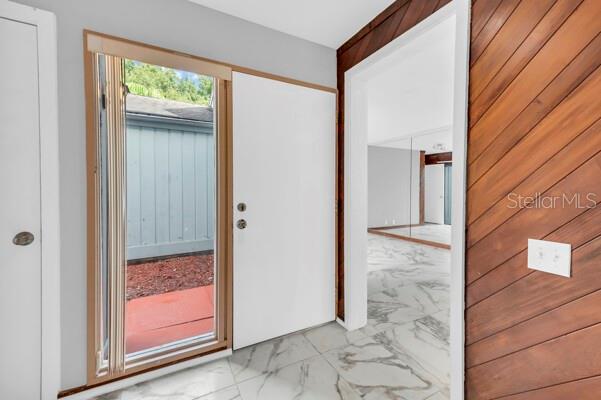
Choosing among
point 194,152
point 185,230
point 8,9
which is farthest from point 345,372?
point 194,152

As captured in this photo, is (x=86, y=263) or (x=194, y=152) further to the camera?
(x=194, y=152)

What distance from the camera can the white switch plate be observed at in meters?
0.89

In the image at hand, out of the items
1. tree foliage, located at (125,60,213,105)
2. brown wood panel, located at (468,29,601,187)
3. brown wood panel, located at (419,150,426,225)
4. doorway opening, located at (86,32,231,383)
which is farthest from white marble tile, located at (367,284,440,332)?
tree foliage, located at (125,60,213,105)

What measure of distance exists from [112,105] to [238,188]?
2.84 feet

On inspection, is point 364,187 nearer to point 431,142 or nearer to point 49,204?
point 49,204

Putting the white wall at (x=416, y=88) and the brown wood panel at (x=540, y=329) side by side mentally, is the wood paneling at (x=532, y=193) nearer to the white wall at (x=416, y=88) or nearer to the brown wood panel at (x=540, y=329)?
the brown wood panel at (x=540, y=329)

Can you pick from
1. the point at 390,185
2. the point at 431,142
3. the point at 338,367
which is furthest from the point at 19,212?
the point at 390,185

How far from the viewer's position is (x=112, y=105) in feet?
4.78

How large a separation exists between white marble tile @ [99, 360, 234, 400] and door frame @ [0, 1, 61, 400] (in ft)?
1.14

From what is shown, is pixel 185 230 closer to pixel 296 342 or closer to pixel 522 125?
pixel 296 342

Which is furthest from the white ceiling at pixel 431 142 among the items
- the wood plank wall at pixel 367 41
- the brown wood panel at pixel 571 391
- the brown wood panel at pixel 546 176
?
the brown wood panel at pixel 571 391

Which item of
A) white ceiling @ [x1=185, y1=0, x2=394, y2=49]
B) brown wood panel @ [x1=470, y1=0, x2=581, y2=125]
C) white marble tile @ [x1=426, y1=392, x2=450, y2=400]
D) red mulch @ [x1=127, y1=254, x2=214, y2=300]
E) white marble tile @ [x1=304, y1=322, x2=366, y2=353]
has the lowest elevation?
white marble tile @ [x1=426, y1=392, x2=450, y2=400]

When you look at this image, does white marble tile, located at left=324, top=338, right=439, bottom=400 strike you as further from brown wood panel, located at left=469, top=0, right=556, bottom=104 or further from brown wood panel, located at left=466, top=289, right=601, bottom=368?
brown wood panel, located at left=469, top=0, right=556, bottom=104

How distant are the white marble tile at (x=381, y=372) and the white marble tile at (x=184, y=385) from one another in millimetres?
717
